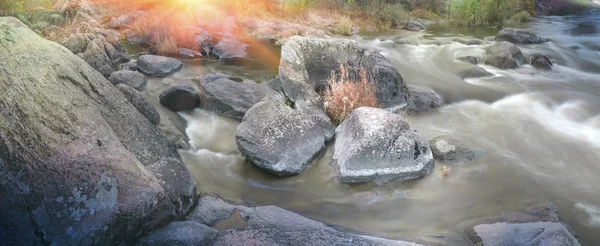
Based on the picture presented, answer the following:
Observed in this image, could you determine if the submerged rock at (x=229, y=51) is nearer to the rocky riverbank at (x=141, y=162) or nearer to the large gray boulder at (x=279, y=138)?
the rocky riverbank at (x=141, y=162)

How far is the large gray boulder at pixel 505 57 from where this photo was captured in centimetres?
1346

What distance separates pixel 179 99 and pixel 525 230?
22.5 ft

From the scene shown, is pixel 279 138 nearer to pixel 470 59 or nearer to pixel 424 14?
pixel 470 59

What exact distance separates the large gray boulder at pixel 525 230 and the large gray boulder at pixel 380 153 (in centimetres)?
133

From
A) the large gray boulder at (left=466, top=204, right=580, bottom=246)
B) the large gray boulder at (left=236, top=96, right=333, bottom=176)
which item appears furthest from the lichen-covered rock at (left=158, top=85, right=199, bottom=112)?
the large gray boulder at (left=466, top=204, right=580, bottom=246)

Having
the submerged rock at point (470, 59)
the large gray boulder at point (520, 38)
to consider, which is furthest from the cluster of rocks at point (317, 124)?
the large gray boulder at point (520, 38)

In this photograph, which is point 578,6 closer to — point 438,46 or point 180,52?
point 438,46

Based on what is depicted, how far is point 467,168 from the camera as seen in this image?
21.7ft

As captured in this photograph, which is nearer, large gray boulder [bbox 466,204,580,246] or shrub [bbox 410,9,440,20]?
large gray boulder [bbox 466,204,580,246]

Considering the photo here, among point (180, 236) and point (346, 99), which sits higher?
point (180, 236)

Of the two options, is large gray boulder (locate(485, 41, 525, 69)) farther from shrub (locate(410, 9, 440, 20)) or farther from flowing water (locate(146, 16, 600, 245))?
shrub (locate(410, 9, 440, 20))

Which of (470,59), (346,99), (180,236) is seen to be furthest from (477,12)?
(180,236)

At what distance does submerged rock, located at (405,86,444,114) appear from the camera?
9.12 m

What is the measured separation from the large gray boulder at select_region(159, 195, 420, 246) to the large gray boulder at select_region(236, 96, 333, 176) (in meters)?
1.28
